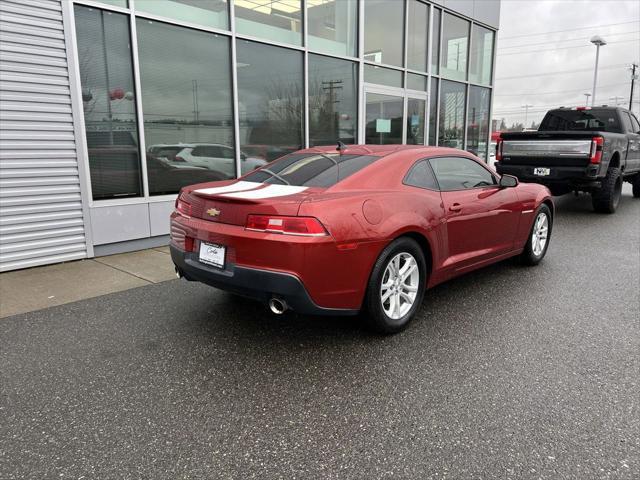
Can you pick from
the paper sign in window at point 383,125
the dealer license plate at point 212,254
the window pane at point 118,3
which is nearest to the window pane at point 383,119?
the paper sign in window at point 383,125

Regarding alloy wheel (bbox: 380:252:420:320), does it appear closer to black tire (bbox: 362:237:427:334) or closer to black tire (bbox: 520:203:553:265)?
black tire (bbox: 362:237:427:334)

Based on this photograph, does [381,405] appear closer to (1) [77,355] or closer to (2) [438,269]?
(2) [438,269]

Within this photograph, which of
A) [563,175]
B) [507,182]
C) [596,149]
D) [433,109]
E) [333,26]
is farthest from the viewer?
[433,109]

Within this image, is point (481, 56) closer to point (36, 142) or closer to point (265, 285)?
point (36, 142)

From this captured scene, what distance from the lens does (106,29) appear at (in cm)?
608

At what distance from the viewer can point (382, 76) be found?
10.6 m

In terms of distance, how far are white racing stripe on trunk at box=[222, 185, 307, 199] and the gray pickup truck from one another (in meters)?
6.96

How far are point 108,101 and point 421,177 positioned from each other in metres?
4.32

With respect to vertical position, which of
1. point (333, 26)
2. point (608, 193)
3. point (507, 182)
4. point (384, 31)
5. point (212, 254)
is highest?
point (384, 31)

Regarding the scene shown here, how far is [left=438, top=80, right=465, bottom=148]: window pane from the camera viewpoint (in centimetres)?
1264

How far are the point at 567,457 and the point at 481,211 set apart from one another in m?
2.59

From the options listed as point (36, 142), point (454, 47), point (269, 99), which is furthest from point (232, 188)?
point (454, 47)

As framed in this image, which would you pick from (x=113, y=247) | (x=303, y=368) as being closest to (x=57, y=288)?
(x=113, y=247)

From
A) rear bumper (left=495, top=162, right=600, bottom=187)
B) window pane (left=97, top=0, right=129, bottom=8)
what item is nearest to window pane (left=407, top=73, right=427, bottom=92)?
rear bumper (left=495, top=162, right=600, bottom=187)
